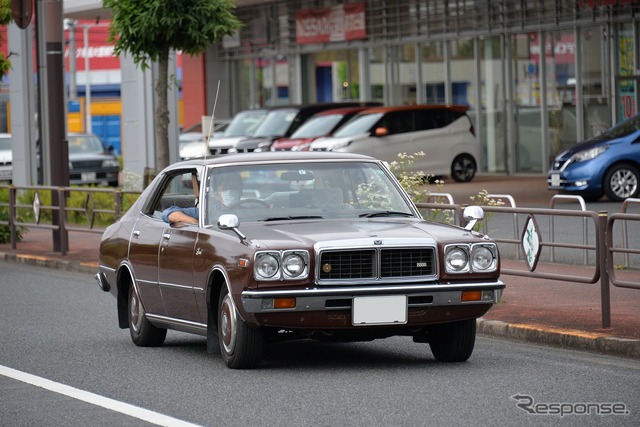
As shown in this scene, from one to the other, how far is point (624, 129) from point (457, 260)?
1651 centimetres

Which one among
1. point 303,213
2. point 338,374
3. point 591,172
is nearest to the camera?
point 338,374

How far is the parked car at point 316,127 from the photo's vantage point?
1280 inches

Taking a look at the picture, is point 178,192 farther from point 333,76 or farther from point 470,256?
point 333,76

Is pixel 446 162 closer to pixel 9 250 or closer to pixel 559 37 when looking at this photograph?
pixel 559 37

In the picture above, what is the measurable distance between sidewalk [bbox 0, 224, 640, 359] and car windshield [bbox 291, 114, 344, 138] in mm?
18876

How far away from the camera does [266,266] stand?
882 cm

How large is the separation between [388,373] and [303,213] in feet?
4.49

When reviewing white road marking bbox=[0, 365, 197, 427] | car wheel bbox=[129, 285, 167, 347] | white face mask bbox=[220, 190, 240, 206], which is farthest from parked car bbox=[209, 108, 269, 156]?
white road marking bbox=[0, 365, 197, 427]

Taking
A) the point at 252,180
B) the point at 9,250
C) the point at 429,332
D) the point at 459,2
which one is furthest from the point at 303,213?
the point at 459,2

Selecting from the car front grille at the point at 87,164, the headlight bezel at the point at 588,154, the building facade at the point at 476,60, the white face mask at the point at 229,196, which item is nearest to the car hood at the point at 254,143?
the car front grille at the point at 87,164

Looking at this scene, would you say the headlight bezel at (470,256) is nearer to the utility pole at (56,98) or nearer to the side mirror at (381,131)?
the utility pole at (56,98)

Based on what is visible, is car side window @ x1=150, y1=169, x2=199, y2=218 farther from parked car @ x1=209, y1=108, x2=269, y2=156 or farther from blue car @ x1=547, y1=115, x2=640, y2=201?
parked car @ x1=209, y1=108, x2=269, y2=156

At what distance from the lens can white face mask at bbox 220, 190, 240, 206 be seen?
989 centimetres

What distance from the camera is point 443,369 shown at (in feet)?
30.3
